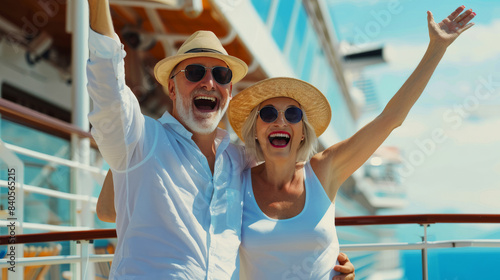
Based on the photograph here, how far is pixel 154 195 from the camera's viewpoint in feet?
6.84

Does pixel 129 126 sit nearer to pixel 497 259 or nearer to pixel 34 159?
pixel 497 259

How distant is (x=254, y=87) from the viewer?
2.60 meters

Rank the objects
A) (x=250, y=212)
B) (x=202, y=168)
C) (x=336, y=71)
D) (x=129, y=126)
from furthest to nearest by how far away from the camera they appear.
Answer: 1. (x=336, y=71)
2. (x=250, y=212)
3. (x=202, y=168)
4. (x=129, y=126)

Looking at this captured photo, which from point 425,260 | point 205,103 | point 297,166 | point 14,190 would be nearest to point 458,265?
point 425,260

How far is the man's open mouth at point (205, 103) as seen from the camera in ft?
7.75

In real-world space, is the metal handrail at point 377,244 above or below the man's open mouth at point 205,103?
below

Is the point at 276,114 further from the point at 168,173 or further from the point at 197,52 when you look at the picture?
the point at 168,173

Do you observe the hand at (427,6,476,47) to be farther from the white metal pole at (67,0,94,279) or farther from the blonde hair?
the white metal pole at (67,0,94,279)

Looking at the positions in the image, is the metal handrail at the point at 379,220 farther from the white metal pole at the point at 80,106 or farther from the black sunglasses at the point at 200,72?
the white metal pole at the point at 80,106

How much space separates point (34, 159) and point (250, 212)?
2.70 metres

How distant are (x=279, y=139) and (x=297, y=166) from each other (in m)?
0.15

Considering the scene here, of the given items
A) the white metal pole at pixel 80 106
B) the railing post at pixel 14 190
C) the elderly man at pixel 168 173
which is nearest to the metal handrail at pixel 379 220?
the elderly man at pixel 168 173

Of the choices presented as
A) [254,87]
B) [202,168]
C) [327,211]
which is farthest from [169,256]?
[254,87]

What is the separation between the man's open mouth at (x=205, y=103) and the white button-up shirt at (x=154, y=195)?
19cm
